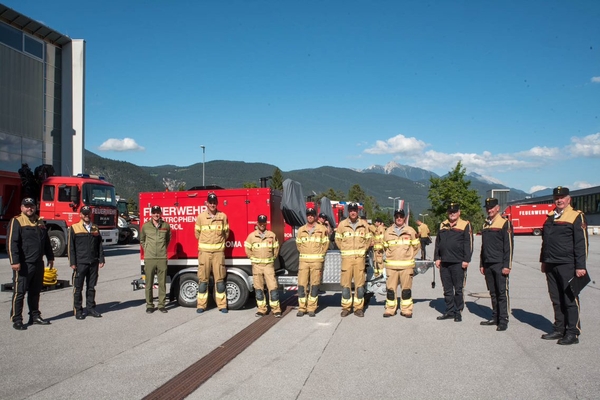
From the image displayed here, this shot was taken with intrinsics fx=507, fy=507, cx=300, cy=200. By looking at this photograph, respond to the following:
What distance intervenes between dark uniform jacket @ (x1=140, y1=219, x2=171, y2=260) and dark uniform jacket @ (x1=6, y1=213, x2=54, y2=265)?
1.76 metres

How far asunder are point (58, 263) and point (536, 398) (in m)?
18.2

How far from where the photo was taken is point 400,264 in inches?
361

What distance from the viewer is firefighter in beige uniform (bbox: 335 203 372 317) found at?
30.4ft

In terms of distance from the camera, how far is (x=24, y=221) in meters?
8.39

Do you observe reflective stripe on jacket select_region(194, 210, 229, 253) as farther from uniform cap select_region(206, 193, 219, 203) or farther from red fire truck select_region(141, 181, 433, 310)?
red fire truck select_region(141, 181, 433, 310)

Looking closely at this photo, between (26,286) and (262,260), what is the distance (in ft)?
12.8

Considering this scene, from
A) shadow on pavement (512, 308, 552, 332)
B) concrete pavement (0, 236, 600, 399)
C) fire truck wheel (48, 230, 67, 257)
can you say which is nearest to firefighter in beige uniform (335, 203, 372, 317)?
concrete pavement (0, 236, 600, 399)

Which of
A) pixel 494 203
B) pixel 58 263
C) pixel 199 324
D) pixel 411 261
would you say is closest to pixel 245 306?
pixel 199 324

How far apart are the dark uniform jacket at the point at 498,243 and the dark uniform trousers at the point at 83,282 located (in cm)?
692

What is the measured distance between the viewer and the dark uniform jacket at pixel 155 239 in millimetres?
9594

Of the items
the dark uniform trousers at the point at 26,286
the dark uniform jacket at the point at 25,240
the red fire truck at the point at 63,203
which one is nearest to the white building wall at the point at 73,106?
the red fire truck at the point at 63,203

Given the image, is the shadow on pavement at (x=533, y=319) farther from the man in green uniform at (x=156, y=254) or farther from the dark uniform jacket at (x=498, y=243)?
the man in green uniform at (x=156, y=254)

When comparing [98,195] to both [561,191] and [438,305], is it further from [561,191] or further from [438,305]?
[561,191]

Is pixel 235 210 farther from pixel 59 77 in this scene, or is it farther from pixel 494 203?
pixel 59 77
